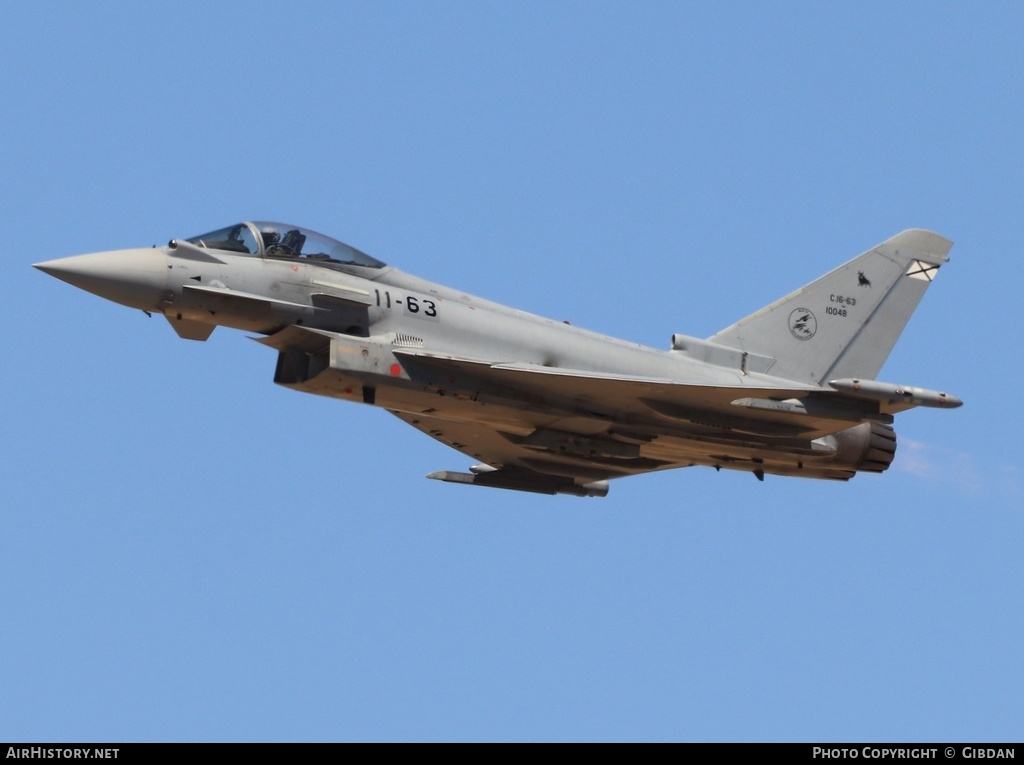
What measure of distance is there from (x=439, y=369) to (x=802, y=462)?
6186mm

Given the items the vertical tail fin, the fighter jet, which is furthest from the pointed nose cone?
the vertical tail fin

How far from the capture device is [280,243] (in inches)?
786

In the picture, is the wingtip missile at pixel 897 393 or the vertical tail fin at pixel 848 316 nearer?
the wingtip missile at pixel 897 393

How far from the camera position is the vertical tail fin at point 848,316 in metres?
22.9

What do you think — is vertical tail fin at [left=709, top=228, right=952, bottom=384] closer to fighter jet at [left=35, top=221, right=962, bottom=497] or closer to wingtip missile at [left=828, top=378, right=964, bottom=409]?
fighter jet at [left=35, top=221, right=962, bottom=497]

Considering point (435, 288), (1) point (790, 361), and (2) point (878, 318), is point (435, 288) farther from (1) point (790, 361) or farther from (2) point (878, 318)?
(2) point (878, 318)

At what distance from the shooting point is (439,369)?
19.8 metres

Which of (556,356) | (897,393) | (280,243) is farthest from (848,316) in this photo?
(280,243)

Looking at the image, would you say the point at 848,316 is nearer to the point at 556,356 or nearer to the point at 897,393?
the point at 897,393

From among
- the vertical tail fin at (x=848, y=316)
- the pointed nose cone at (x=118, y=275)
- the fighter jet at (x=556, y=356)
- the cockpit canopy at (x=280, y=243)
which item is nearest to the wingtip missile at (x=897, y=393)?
the fighter jet at (x=556, y=356)

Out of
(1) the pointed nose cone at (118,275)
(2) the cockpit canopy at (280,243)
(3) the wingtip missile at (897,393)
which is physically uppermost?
(2) the cockpit canopy at (280,243)

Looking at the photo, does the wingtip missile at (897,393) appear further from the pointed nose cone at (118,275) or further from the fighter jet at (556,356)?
the pointed nose cone at (118,275)

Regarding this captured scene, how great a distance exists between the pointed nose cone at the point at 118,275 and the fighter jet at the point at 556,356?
0.07ft
